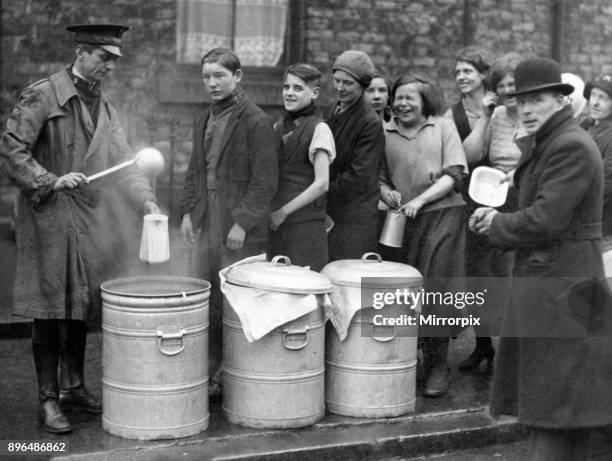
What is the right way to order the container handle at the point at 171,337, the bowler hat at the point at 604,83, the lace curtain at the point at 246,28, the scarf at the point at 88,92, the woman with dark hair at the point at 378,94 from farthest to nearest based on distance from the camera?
the lace curtain at the point at 246,28 < the woman with dark hair at the point at 378,94 < the bowler hat at the point at 604,83 < the scarf at the point at 88,92 < the container handle at the point at 171,337

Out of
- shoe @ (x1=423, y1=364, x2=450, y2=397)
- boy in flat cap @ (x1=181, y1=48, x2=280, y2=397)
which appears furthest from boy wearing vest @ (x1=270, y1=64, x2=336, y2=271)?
shoe @ (x1=423, y1=364, x2=450, y2=397)

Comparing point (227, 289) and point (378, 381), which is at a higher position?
point (227, 289)

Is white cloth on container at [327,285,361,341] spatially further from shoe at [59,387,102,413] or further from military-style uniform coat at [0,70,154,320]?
shoe at [59,387,102,413]

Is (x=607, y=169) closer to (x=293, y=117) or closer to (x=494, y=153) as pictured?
(x=494, y=153)

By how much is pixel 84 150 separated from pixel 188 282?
2.96 feet

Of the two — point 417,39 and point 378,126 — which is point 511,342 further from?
point 417,39

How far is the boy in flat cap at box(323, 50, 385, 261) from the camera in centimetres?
563

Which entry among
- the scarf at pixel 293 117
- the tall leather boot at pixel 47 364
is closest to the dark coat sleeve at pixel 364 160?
the scarf at pixel 293 117

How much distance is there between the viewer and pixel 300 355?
4.99 metres

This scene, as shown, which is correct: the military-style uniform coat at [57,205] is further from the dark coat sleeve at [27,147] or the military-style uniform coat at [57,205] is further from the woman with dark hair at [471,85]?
the woman with dark hair at [471,85]

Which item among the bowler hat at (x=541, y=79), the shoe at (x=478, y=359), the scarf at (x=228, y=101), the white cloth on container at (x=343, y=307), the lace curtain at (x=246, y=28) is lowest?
the shoe at (x=478, y=359)

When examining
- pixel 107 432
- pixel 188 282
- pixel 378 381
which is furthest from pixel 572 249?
pixel 107 432

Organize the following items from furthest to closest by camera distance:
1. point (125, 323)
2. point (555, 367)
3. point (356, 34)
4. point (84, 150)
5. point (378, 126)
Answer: point (356, 34) < point (378, 126) < point (84, 150) < point (125, 323) < point (555, 367)

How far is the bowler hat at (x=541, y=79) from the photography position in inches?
163
